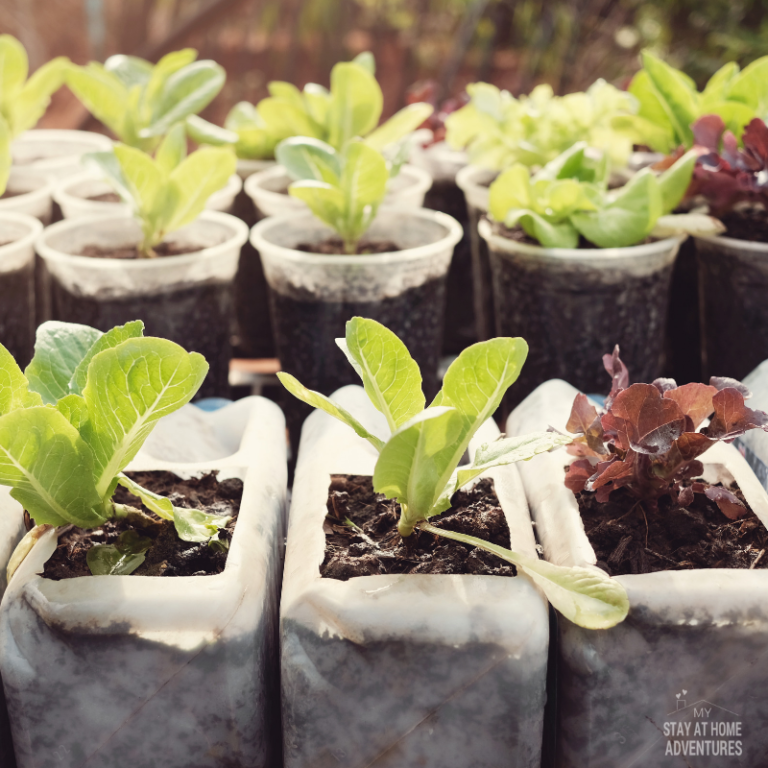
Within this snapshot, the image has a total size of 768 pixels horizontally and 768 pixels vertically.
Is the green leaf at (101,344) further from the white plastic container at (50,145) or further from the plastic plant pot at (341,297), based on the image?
the white plastic container at (50,145)

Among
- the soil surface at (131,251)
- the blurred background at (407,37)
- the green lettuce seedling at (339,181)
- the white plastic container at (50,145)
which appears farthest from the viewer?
the blurred background at (407,37)

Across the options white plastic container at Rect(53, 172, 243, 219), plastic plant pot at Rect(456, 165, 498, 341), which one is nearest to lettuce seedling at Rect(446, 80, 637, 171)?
plastic plant pot at Rect(456, 165, 498, 341)

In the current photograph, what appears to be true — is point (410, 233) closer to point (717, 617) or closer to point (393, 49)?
point (717, 617)

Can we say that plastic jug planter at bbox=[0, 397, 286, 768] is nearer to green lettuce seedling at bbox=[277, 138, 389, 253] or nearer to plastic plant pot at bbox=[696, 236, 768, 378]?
green lettuce seedling at bbox=[277, 138, 389, 253]

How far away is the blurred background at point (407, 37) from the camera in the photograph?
2697 mm

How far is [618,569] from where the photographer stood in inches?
25.4

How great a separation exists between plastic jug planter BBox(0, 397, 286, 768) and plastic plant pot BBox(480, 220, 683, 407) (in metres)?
0.58

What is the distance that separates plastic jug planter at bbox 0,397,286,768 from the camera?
0.59 metres

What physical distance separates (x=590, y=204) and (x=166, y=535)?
2.15 ft

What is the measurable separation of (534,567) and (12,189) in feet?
3.66

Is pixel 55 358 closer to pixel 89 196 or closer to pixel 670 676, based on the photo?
pixel 670 676

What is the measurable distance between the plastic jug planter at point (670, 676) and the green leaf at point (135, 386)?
0.33m

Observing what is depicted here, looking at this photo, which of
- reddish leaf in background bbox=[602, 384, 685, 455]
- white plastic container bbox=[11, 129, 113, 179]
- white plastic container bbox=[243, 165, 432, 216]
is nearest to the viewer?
reddish leaf in background bbox=[602, 384, 685, 455]

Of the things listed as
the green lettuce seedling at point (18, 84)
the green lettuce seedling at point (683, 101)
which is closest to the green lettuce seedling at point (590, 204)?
the green lettuce seedling at point (683, 101)
